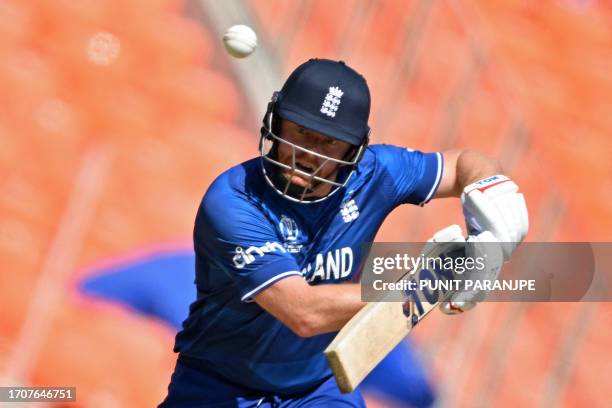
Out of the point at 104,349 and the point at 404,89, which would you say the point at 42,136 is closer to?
the point at 104,349

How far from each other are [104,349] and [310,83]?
2.58 meters

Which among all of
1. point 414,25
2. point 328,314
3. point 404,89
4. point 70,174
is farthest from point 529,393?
point 328,314

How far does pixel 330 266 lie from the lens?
3.18 m

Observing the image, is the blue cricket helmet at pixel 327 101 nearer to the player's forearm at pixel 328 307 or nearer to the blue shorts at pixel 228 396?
the player's forearm at pixel 328 307

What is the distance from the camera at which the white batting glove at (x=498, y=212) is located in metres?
2.93

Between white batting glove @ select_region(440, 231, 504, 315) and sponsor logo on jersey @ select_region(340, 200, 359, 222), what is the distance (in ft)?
1.45

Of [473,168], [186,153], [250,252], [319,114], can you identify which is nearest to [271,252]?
[250,252]

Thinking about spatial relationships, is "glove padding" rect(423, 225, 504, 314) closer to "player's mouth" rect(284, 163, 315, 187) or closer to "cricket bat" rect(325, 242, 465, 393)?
"cricket bat" rect(325, 242, 465, 393)

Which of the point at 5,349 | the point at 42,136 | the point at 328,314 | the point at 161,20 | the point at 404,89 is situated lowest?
the point at 328,314

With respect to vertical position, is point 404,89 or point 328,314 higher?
point 404,89

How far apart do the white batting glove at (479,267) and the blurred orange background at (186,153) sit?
2.55 metres

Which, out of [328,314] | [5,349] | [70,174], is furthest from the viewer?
[70,174]

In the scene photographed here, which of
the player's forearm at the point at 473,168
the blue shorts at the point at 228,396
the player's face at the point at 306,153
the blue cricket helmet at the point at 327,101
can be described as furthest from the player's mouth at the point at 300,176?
the blue shorts at the point at 228,396

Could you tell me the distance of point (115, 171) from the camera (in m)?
5.54
